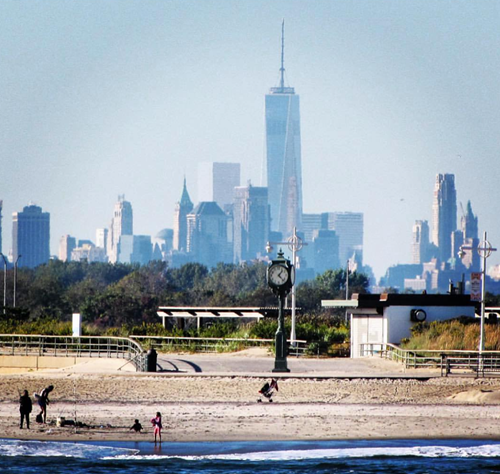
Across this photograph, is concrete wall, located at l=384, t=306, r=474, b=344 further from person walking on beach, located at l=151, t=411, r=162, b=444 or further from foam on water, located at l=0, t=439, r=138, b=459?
foam on water, located at l=0, t=439, r=138, b=459

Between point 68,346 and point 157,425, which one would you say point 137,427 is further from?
point 68,346

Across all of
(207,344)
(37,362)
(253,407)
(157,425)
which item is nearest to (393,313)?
(207,344)

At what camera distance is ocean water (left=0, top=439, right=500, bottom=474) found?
3238 cm

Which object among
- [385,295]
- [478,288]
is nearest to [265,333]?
[385,295]

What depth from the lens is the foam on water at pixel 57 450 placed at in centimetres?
3403

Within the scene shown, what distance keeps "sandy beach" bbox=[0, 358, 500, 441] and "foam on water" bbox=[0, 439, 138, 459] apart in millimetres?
971

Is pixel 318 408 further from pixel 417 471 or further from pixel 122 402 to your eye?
pixel 417 471

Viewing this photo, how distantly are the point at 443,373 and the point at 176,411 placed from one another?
45.0 feet

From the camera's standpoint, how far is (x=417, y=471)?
32.6 meters

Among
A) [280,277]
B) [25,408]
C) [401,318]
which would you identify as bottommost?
[25,408]

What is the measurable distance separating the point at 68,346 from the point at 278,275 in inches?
700

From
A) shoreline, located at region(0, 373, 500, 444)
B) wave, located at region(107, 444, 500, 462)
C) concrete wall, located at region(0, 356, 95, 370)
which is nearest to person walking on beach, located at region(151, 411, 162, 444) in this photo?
shoreline, located at region(0, 373, 500, 444)

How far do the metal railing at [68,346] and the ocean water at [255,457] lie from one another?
22.7 metres

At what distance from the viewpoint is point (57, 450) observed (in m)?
34.6
